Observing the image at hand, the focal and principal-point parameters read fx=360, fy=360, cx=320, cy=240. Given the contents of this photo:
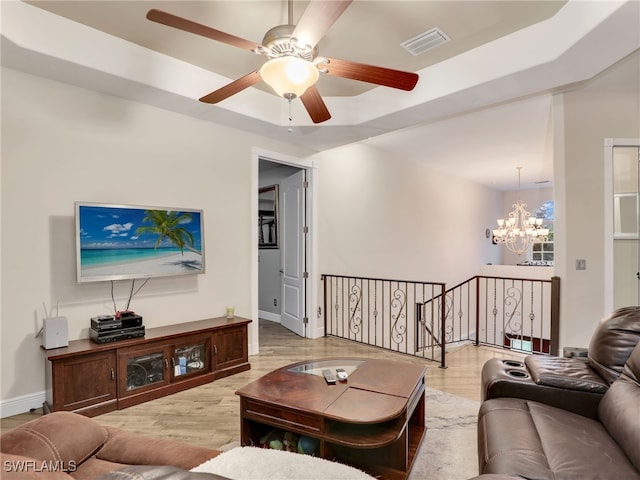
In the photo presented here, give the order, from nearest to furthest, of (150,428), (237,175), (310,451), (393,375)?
(310,451) → (393,375) → (150,428) → (237,175)

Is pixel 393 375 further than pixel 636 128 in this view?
No

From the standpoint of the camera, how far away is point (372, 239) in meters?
6.06

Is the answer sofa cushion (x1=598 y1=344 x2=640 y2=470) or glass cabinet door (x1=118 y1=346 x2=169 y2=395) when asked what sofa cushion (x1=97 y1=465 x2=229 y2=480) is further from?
glass cabinet door (x1=118 y1=346 x2=169 y2=395)

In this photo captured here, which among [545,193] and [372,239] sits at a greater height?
[545,193]

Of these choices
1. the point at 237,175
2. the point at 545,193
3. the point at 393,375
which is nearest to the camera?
the point at 393,375

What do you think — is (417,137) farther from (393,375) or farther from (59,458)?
(59,458)

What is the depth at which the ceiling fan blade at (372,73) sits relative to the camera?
2193 millimetres

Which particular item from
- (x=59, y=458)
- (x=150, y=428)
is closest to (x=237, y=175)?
(x=150, y=428)

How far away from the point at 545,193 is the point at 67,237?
38.8 ft

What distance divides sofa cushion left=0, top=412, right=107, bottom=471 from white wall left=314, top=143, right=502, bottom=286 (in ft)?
→ 13.4

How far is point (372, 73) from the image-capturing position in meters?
2.27

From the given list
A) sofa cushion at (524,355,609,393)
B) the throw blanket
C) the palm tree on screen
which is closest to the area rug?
the throw blanket

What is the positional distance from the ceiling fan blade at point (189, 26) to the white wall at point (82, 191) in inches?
67.8

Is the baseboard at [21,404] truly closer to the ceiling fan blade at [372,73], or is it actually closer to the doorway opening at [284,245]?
the doorway opening at [284,245]
